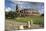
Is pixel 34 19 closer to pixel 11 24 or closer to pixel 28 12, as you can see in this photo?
pixel 28 12

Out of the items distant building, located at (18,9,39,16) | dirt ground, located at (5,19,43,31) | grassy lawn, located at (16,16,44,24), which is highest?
distant building, located at (18,9,39,16)

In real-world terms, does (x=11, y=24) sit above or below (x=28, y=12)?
below

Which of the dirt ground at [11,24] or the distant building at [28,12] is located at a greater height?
the distant building at [28,12]

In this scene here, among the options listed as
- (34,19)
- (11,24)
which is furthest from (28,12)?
(11,24)

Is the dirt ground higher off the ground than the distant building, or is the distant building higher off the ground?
the distant building

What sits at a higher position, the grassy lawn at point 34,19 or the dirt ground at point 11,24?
the grassy lawn at point 34,19

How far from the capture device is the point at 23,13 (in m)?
0.97

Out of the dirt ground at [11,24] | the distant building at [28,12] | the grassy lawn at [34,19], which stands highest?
the distant building at [28,12]

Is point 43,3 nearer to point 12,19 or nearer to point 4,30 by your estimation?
point 12,19

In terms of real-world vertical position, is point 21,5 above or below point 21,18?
above

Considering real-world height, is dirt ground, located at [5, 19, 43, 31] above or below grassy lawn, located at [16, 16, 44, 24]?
below
